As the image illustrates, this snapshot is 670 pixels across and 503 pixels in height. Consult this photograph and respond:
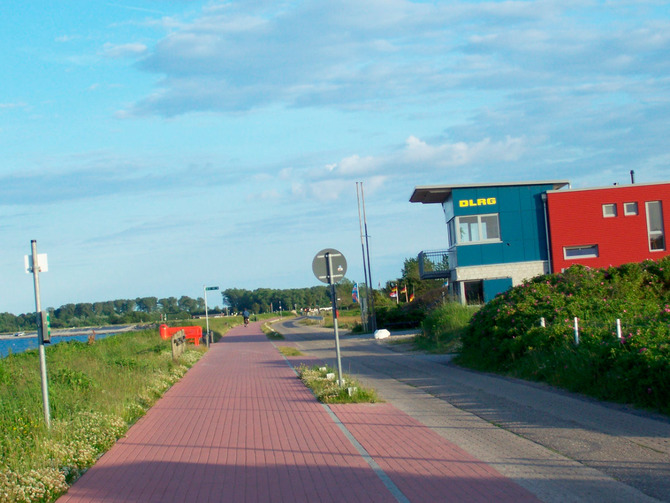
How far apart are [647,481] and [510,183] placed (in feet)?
91.1

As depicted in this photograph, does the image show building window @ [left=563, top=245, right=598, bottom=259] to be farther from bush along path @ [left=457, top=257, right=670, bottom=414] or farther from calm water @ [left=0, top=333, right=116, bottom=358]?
calm water @ [left=0, top=333, right=116, bottom=358]

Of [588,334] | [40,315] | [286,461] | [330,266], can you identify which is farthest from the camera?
[330,266]

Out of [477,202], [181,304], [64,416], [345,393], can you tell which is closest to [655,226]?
[477,202]

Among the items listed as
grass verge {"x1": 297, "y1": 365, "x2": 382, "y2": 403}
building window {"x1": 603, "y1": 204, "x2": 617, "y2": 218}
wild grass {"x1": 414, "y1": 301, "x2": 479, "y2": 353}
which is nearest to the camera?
grass verge {"x1": 297, "y1": 365, "x2": 382, "y2": 403}

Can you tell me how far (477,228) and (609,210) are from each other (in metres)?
6.25

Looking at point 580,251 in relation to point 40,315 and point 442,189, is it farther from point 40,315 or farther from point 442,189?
point 40,315

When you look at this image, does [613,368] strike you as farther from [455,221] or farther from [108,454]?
[455,221]

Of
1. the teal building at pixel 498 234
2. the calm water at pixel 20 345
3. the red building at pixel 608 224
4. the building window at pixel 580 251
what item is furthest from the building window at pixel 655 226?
the calm water at pixel 20 345

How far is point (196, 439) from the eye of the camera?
9555 mm

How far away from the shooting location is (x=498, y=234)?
108ft

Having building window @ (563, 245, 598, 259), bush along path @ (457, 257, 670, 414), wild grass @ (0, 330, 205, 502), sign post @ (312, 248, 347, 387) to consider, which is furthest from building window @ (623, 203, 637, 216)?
wild grass @ (0, 330, 205, 502)

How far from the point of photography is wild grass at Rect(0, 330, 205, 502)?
22.9ft

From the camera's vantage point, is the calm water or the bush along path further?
the calm water

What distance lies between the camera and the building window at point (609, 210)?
104 ft
